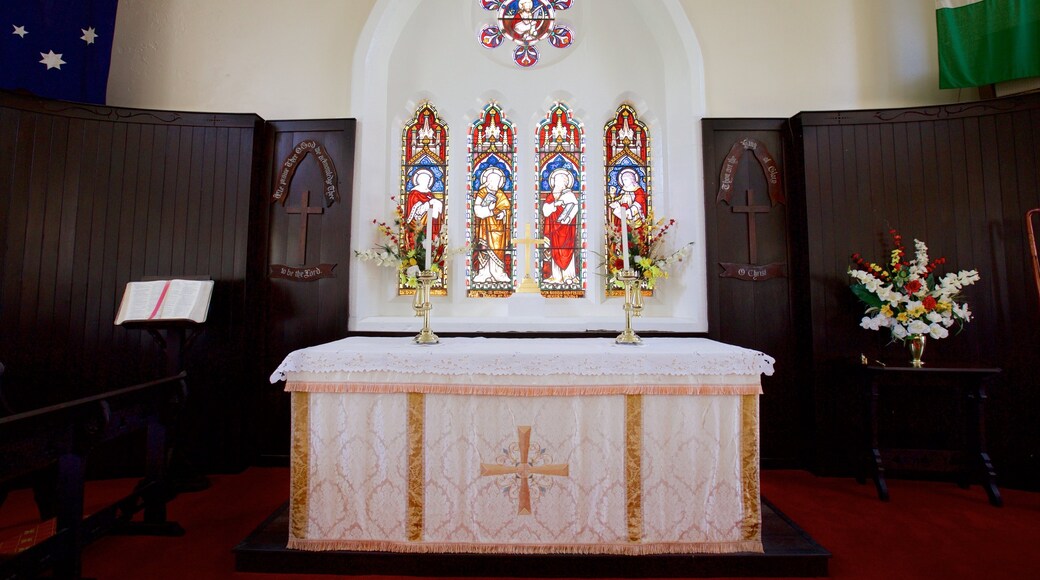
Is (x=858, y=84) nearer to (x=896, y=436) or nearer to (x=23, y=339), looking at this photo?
(x=896, y=436)

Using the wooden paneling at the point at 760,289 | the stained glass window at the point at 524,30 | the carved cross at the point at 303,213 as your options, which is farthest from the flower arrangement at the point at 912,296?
the carved cross at the point at 303,213

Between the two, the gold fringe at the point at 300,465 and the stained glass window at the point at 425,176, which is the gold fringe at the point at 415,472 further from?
the stained glass window at the point at 425,176

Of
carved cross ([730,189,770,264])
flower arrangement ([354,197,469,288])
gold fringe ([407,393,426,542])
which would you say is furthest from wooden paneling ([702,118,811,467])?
gold fringe ([407,393,426,542])

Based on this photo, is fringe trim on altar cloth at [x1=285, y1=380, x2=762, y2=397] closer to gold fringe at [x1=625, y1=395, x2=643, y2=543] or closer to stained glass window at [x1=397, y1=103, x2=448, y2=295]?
gold fringe at [x1=625, y1=395, x2=643, y2=543]

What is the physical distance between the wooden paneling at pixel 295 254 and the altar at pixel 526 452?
190cm

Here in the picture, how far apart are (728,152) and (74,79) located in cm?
579

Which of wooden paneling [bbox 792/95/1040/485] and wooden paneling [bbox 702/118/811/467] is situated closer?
wooden paneling [bbox 792/95/1040/485]

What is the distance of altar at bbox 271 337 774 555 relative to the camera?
8.22 feet

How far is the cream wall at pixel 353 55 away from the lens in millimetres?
4520

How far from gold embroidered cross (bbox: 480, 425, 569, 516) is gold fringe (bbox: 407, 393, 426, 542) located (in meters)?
0.33

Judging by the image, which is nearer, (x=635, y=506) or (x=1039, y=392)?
(x=635, y=506)

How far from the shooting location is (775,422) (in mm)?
4215

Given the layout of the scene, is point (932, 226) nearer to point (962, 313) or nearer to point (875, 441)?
point (962, 313)

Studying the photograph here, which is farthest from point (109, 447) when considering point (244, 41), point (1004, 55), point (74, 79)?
point (1004, 55)
